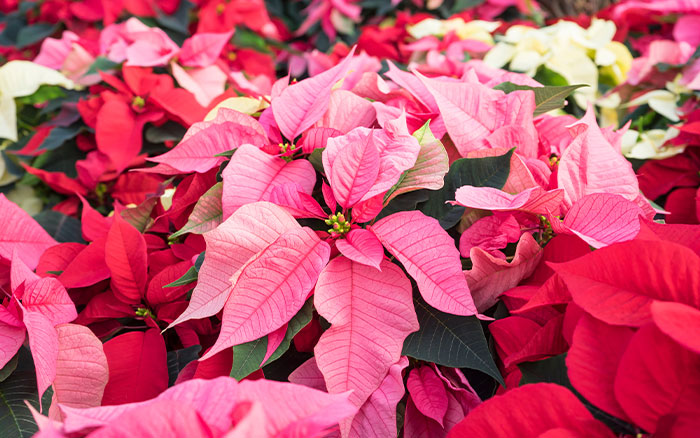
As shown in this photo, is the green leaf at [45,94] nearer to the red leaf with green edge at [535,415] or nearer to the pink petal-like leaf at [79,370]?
the pink petal-like leaf at [79,370]

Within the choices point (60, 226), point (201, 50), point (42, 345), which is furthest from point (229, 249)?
point (201, 50)

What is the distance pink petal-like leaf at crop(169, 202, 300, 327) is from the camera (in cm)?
38

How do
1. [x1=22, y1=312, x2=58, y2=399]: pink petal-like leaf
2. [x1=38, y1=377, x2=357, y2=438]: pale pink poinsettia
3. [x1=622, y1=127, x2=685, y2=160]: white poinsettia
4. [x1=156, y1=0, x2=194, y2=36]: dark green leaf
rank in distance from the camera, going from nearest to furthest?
[x1=38, y1=377, x2=357, y2=438]: pale pink poinsettia, [x1=22, y1=312, x2=58, y2=399]: pink petal-like leaf, [x1=622, y1=127, x2=685, y2=160]: white poinsettia, [x1=156, y1=0, x2=194, y2=36]: dark green leaf

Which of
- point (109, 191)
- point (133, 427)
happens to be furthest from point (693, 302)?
point (109, 191)

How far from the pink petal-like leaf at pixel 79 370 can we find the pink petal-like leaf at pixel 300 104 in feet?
0.77

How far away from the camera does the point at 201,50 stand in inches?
33.1

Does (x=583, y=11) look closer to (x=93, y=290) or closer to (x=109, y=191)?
(x=109, y=191)

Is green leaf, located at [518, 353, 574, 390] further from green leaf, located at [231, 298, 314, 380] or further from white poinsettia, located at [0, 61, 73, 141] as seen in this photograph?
white poinsettia, located at [0, 61, 73, 141]

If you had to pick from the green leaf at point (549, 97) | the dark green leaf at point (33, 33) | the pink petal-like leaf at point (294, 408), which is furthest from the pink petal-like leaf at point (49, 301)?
the dark green leaf at point (33, 33)

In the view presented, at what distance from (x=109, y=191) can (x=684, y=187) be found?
803 millimetres

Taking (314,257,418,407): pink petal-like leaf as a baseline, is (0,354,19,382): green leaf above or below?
below

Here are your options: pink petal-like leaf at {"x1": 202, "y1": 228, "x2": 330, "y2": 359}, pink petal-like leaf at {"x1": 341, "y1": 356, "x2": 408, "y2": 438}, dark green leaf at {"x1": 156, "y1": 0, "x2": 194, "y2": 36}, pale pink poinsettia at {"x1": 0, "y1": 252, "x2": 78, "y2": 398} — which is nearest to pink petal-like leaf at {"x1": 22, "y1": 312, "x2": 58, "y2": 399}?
pale pink poinsettia at {"x1": 0, "y1": 252, "x2": 78, "y2": 398}

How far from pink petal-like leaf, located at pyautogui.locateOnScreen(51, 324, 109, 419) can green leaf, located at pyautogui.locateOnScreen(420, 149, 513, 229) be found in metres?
0.28

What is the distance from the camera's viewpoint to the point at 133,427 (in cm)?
25
